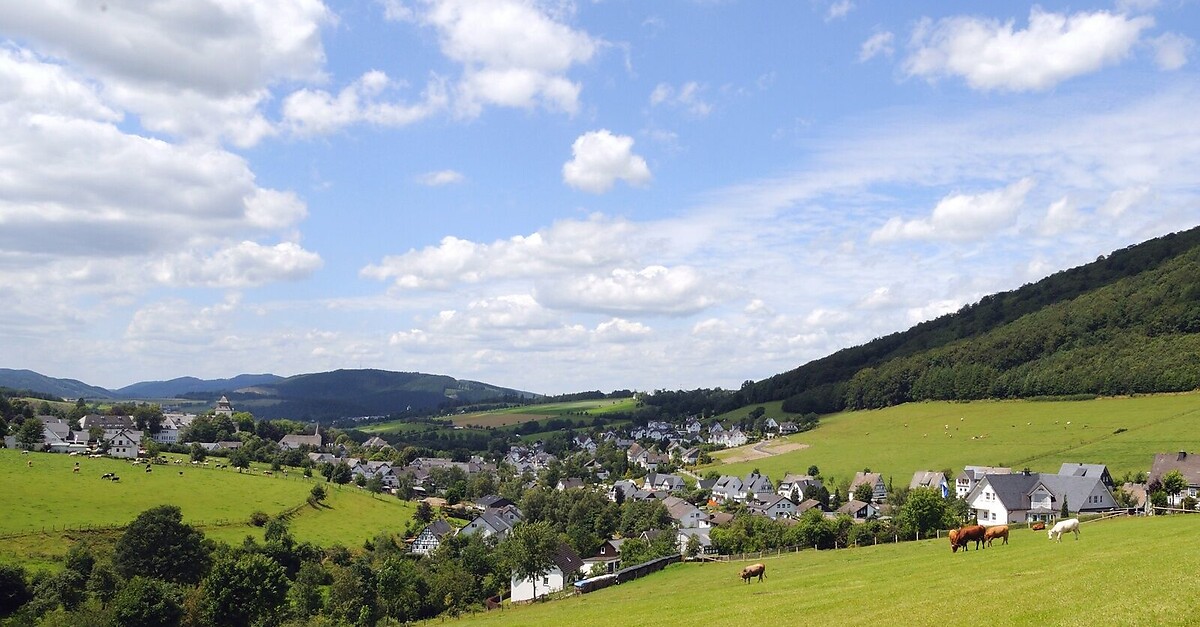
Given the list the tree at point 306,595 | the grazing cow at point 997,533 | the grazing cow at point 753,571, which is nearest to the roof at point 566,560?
the tree at point 306,595

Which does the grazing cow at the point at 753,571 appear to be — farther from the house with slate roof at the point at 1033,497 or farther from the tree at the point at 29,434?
the tree at the point at 29,434

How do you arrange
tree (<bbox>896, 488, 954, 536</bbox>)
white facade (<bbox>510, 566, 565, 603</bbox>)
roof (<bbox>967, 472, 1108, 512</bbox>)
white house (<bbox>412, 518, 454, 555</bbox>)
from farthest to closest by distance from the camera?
white house (<bbox>412, 518, 454, 555</bbox>) < roof (<bbox>967, 472, 1108, 512</bbox>) < white facade (<bbox>510, 566, 565, 603</bbox>) < tree (<bbox>896, 488, 954, 536</bbox>)

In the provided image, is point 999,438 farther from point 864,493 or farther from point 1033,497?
point 1033,497

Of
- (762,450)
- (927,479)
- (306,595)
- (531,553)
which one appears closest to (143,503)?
(306,595)

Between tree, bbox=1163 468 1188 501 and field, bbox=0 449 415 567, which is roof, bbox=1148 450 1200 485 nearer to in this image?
tree, bbox=1163 468 1188 501

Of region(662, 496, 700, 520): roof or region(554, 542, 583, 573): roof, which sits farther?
region(662, 496, 700, 520): roof

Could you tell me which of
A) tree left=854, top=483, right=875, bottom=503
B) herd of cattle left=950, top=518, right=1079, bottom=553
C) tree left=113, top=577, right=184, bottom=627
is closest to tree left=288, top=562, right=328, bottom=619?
tree left=113, top=577, right=184, bottom=627
